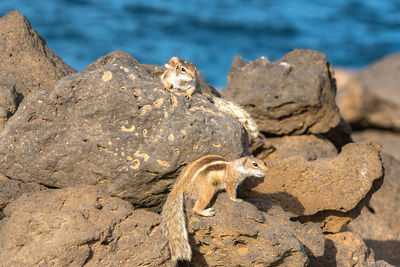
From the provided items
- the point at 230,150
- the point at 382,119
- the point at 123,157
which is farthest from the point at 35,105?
the point at 382,119

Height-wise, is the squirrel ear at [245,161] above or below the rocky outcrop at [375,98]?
below

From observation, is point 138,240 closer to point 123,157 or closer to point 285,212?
point 123,157

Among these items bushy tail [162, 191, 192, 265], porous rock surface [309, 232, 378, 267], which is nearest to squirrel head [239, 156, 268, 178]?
bushy tail [162, 191, 192, 265]

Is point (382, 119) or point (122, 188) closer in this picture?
point (122, 188)

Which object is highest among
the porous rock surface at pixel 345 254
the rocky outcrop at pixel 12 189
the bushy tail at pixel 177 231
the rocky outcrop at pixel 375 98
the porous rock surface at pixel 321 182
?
the rocky outcrop at pixel 375 98

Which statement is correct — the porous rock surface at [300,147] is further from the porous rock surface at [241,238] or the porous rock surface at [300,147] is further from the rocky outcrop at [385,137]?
the rocky outcrop at [385,137]

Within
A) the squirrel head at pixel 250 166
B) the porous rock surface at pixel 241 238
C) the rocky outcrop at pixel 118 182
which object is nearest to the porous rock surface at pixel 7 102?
the rocky outcrop at pixel 118 182

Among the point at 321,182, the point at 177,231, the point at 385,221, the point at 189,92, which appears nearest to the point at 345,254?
the point at 321,182

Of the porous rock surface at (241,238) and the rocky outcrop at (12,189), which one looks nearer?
the porous rock surface at (241,238)

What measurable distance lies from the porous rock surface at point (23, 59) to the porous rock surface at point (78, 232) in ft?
5.92

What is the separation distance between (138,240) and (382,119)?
11.0 m

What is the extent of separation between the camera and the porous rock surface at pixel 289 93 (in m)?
8.91

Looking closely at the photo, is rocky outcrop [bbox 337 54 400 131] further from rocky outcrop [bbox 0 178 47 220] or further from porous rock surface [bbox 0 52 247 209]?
rocky outcrop [bbox 0 178 47 220]

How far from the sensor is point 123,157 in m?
5.76
